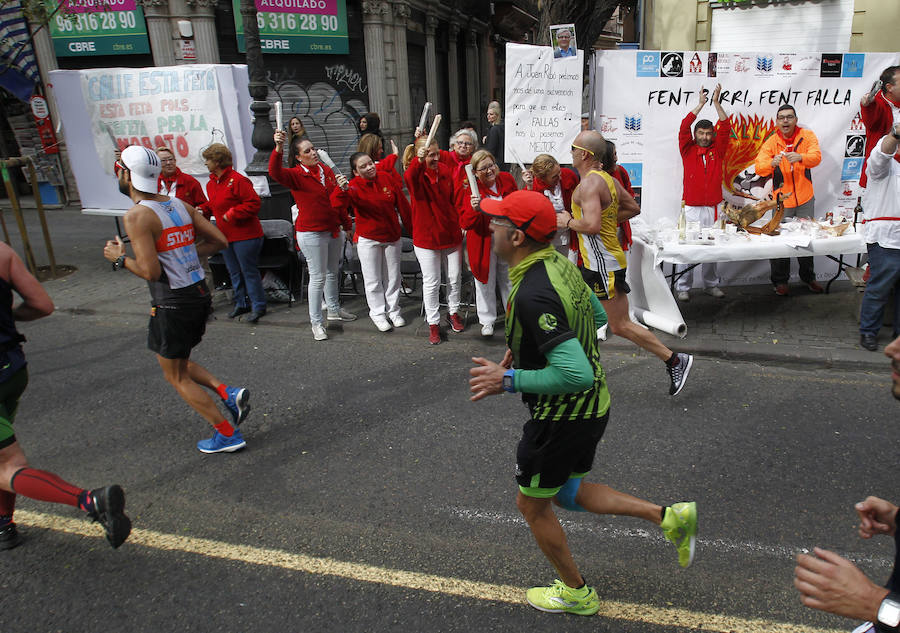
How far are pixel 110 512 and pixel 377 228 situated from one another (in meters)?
4.24

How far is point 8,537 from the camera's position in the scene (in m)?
3.68

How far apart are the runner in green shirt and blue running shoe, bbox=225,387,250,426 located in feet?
8.45

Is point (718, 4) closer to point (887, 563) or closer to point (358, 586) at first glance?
point (887, 563)

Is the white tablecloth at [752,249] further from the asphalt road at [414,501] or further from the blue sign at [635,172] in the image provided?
the blue sign at [635,172]

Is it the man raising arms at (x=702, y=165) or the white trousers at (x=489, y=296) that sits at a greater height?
the man raising arms at (x=702, y=165)

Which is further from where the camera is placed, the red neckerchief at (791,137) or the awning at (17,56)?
the awning at (17,56)

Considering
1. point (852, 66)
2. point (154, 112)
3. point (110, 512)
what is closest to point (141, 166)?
point (110, 512)

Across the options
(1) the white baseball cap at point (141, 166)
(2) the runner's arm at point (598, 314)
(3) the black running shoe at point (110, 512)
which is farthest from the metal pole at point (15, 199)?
(2) the runner's arm at point (598, 314)

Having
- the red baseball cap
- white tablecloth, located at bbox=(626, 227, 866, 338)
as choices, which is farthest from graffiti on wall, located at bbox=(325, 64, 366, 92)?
the red baseball cap

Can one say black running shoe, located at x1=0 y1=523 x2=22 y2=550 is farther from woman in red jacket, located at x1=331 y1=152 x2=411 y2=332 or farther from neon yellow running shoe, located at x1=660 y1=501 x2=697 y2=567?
woman in red jacket, located at x1=331 y1=152 x2=411 y2=332

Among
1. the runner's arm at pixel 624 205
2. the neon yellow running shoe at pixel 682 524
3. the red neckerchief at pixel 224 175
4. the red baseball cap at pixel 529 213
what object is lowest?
the neon yellow running shoe at pixel 682 524

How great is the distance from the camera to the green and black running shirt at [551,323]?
2557 millimetres

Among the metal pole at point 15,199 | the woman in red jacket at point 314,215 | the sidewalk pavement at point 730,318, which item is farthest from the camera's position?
the metal pole at point 15,199

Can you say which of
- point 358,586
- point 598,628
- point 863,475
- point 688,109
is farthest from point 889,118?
point 358,586
